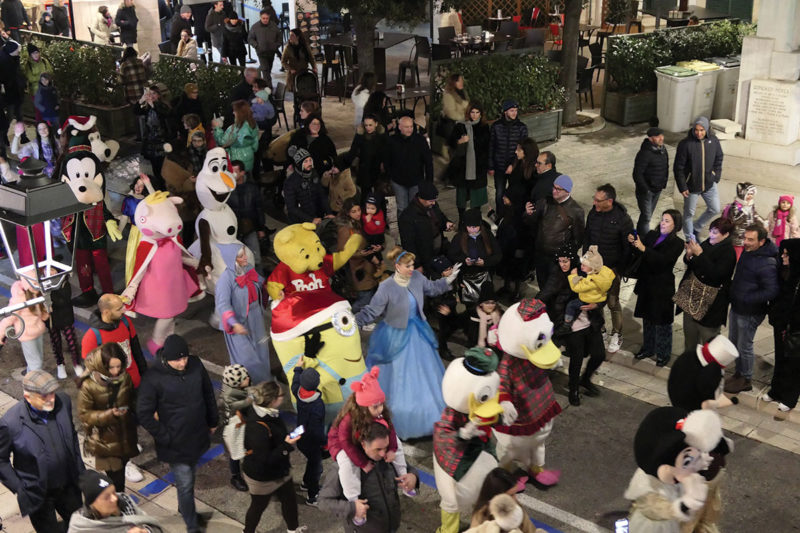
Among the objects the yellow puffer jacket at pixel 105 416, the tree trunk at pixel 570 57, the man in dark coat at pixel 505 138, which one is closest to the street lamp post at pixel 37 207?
the yellow puffer jacket at pixel 105 416

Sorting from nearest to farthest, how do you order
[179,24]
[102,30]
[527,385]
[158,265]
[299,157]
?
[527,385] → [158,265] → [299,157] → [179,24] → [102,30]

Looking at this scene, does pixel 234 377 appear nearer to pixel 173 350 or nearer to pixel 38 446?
pixel 173 350

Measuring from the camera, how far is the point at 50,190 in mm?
5453

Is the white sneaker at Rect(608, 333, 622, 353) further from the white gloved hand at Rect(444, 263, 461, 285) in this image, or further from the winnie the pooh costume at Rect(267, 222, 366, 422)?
the winnie the pooh costume at Rect(267, 222, 366, 422)

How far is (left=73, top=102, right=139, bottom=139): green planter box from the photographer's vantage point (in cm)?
1770

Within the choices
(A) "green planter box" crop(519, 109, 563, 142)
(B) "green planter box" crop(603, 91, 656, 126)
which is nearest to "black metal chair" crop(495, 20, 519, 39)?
(B) "green planter box" crop(603, 91, 656, 126)

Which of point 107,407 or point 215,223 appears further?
point 215,223

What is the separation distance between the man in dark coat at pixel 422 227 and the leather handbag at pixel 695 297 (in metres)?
2.42

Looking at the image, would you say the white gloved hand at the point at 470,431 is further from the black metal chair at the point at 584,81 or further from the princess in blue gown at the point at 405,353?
the black metal chair at the point at 584,81

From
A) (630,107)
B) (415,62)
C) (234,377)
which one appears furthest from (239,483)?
(415,62)

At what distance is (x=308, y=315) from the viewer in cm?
819

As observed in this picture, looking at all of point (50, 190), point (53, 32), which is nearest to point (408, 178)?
point (50, 190)

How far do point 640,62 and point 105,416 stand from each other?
13115mm

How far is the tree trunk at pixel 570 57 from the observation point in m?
17.3
